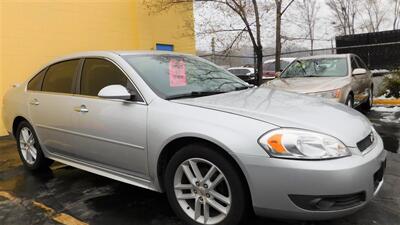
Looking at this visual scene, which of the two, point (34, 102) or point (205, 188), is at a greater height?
point (34, 102)

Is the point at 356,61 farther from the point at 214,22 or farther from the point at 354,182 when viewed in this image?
the point at 354,182

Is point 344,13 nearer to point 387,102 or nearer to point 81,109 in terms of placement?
point 387,102

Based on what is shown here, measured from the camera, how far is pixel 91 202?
4363 millimetres

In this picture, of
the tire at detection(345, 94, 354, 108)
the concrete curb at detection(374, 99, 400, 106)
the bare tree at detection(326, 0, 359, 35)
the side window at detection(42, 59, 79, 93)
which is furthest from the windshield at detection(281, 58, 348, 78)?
the bare tree at detection(326, 0, 359, 35)

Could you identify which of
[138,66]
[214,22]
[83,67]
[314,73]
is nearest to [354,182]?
[138,66]

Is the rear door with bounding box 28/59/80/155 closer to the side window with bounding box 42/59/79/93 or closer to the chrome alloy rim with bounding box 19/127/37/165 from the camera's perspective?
the side window with bounding box 42/59/79/93

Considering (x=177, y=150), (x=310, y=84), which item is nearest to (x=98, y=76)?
(x=177, y=150)

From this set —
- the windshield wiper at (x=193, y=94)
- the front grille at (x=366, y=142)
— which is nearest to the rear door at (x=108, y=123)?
the windshield wiper at (x=193, y=94)

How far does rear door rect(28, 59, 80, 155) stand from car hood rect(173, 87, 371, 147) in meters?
1.59

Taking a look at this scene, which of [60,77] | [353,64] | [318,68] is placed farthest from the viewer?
[353,64]

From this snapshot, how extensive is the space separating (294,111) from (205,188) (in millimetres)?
956

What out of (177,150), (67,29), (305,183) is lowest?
(305,183)

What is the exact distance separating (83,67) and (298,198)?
9.38ft

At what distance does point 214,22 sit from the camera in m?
13.1
